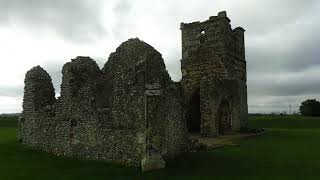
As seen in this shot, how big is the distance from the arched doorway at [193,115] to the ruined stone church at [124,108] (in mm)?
550

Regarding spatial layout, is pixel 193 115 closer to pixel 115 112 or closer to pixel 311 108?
pixel 115 112

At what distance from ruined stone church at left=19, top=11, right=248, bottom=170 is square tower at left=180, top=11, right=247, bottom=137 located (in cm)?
11

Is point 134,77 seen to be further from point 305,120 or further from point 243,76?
point 305,120

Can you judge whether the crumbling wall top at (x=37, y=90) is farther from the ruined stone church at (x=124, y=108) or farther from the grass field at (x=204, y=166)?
the grass field at (x=204, y=166)

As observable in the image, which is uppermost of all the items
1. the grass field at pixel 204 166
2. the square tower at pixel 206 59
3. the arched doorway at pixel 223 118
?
the square tower at pixel 206 59

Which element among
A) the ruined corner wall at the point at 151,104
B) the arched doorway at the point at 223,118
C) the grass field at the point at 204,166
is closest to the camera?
the grass field at the point at 204,166

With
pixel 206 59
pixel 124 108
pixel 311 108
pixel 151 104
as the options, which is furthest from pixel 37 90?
pixel 311 108

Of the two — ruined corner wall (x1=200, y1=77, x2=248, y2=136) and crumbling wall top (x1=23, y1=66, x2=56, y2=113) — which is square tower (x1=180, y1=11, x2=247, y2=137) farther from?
crumbling wall top (x1=23, y1=66, x2=56, y2=113)

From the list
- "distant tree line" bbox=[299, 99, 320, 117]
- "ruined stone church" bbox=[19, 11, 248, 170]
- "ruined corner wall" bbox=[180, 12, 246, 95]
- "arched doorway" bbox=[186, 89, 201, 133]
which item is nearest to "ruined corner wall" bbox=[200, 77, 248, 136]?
"ruined stone church" bbox=[19, 11, 248, 170]

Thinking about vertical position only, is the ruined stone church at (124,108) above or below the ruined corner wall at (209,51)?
below

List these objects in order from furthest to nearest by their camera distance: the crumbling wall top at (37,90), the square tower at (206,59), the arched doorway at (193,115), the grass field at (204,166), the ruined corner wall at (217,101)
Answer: the arched doorway at (193,115) → the square tower at (206,59) → the ruined corner wall at (217,101) → the crumbling wall top at (37,90) → the grass field at (204,166)

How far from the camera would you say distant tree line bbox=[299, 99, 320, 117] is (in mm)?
54431

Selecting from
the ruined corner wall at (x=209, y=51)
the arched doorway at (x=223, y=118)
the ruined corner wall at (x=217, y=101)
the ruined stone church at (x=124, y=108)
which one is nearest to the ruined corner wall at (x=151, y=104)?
the ruined stone church at (x=124, y=108)

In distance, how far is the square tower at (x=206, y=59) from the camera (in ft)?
96.1
